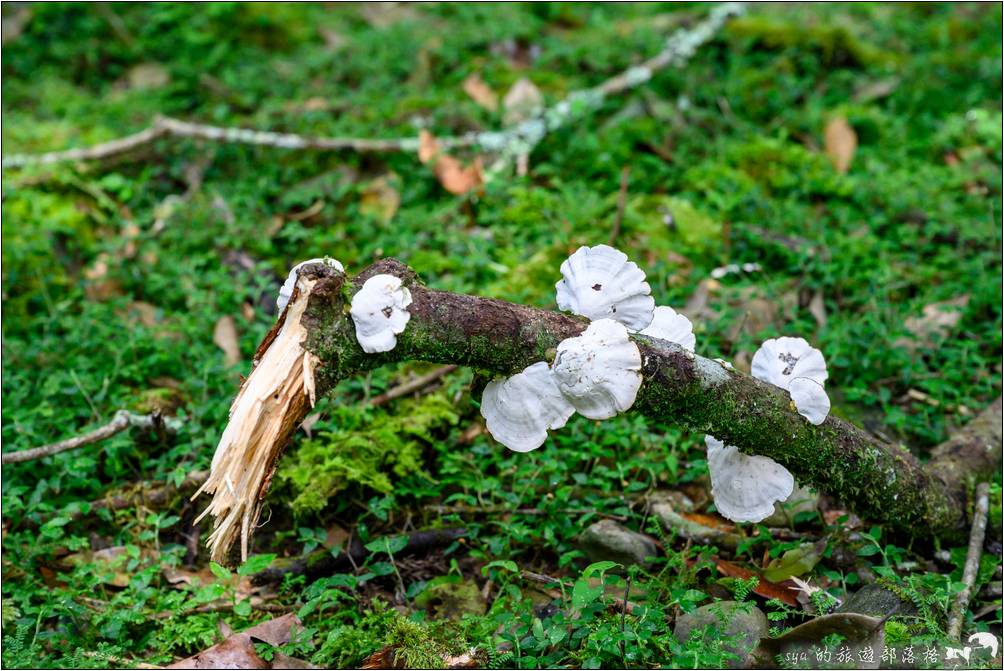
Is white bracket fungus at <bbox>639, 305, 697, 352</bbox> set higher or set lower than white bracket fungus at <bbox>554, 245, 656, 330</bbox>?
lower

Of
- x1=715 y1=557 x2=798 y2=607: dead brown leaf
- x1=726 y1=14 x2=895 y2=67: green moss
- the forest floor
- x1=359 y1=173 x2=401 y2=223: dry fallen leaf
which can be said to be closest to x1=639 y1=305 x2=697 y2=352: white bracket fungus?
the forest floor

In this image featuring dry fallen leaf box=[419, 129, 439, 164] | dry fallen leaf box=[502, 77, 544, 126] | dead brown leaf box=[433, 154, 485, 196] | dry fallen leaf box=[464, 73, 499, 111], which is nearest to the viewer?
dead brown leaf box=[433, 154, 485, 196]

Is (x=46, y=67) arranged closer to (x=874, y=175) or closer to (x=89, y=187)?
(x=89, y=187)

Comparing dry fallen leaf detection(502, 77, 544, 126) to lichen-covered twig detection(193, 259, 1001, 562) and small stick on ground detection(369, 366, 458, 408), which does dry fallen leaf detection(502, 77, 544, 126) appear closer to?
small stick on ground detection(369, 366, 458, 408)

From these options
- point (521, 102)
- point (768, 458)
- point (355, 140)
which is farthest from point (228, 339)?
point (521, 102)

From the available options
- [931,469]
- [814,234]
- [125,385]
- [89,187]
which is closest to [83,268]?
[89,187]

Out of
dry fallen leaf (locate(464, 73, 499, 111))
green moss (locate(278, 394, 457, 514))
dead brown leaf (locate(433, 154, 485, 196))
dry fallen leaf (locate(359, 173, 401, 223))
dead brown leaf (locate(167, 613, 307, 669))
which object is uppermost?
dry fallen leaf (locate(464, 73, 499, 111))
